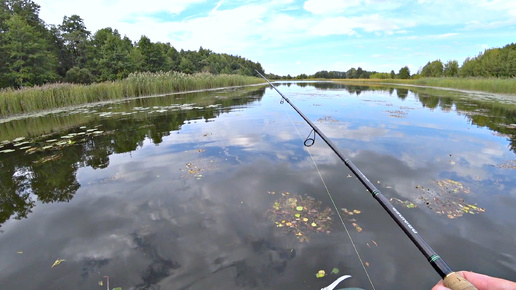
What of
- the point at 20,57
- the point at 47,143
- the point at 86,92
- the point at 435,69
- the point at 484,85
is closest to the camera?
the point at 47,143

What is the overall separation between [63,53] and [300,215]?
6890 cm

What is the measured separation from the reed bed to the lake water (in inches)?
354

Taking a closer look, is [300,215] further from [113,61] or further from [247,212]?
[113,61]

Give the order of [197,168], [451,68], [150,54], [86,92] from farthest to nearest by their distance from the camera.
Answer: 1. [451,68]
2. [150,54]
3. [86,92]
4. [197,168]

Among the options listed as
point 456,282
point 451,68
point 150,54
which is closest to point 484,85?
point 456,282

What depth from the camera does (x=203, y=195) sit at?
4.55m

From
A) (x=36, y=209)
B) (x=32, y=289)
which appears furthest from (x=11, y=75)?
(x=32, y=289)

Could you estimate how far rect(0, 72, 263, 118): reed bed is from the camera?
46.8 ft

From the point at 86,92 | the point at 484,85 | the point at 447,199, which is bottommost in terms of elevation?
the point at 447,199

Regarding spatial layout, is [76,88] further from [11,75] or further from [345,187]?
[11,75]

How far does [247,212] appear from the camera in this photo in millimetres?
3980

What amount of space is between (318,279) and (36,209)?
15.6 ft

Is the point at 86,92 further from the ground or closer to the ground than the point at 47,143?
further from the ground

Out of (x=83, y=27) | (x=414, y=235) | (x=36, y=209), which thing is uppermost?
(x=83, y=27)
